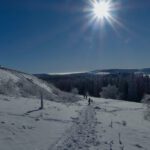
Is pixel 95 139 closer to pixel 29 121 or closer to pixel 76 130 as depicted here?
pixel 76 130

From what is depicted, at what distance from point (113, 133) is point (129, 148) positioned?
12.7ft

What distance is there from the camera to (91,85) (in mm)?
115750

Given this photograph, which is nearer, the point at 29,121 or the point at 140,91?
the point at 29,121

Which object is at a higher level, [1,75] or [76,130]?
[1,75]

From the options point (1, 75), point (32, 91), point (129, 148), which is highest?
point (1, 75)

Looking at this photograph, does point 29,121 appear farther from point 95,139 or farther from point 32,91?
point 32,91

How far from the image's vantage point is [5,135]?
41.8ft

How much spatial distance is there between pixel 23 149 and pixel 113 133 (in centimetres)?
741

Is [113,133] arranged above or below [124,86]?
below

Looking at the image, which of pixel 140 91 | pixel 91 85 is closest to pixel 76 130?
pixel 140 91

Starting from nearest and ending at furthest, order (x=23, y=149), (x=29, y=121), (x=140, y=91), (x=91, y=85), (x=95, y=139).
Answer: (x=23, y=149)
(x=95, y=139)
(x=29, y=121)
(x=140, y=91)
(x=91, y=85)

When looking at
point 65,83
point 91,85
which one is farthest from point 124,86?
point 65,83

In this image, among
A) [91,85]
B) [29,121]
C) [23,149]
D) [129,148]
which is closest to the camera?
[23,149]

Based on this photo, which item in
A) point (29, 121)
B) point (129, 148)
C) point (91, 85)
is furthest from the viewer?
point (91, 85)
